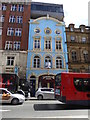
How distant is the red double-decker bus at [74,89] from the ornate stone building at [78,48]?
13.5m

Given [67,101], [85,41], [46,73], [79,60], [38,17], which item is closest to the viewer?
[67,101]

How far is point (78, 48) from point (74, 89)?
659 inches

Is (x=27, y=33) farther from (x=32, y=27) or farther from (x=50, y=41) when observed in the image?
(x=50, y=41)

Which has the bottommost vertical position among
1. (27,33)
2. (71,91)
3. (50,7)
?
(71,91)

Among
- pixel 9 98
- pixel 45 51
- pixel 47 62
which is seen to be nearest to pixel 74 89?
pixel 9 98

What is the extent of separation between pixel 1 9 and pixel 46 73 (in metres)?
18.4

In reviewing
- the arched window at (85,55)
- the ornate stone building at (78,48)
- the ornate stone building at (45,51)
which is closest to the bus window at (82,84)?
the ornate stone building at (45,51)

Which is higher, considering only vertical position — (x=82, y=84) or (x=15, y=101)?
(x=82, y=84)

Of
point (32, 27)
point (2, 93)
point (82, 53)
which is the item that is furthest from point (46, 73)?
point (2, 93)

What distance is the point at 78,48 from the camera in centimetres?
2461

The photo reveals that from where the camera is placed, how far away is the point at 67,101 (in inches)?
355

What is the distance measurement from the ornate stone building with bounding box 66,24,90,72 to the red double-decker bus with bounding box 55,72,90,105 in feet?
44.4

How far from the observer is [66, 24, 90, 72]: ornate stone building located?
919 inches

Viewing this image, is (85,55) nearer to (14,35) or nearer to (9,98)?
(14,35)
